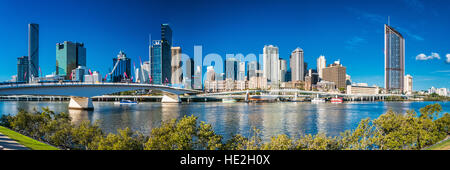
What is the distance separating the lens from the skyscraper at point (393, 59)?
177 metres

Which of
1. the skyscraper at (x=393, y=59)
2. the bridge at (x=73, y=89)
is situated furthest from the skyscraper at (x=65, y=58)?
the skyscraper at (x=393, y=59)

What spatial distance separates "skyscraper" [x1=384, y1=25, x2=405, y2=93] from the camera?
177 meters

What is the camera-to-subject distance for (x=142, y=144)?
12391 mm

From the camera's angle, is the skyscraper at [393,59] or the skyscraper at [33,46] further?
the skyscraper at [393,59]

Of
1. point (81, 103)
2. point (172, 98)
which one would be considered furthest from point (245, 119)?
point (172, 98)

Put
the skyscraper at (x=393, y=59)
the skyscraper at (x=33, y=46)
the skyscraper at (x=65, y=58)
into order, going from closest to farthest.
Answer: the skyscraper at (x=33, y=46) < the skyscraper at (x=393, y=59) < the skyscraper at (x=65, y=58)

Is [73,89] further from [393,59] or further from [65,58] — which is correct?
[393,59]

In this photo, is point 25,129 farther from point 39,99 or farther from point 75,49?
point 75,49

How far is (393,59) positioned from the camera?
182625mm

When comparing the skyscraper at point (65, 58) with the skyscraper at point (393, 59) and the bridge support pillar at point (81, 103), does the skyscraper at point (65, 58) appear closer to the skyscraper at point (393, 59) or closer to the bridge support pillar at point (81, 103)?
the bridge support pillar at point (81, 103)

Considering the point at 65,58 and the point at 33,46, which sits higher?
the point at 33,46

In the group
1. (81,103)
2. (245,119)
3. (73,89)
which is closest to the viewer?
(245,119)

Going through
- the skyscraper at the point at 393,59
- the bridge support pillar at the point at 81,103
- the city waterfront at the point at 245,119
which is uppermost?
the skyscraper at the point at 393,59
